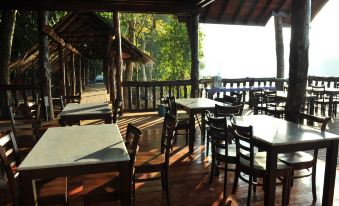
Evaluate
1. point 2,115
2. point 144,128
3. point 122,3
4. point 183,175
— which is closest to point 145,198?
point 183,175

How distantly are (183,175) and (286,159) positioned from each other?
5.03 feet

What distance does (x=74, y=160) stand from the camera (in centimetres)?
229

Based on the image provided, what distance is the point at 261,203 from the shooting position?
11.0 feet

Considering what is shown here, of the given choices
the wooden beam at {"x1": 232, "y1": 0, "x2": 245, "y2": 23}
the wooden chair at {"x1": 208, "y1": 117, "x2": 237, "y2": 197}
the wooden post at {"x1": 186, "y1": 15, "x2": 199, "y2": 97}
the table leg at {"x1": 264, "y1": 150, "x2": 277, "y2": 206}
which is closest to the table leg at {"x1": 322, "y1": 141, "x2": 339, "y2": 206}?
the table leg at {"x1": 264, "y1": 150, "x2": 277, "y2": 206}

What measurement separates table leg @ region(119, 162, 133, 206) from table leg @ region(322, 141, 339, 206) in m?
2.11

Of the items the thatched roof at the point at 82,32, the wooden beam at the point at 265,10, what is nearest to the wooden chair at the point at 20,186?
the thatched roof at the point at 82,32

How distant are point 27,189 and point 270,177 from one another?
2.22 m

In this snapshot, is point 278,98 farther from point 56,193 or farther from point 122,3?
point 56,193

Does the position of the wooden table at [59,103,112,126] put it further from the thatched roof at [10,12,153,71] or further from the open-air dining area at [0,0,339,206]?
the thatched roof at [10,12,153,71]

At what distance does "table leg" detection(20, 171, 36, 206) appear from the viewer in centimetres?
218

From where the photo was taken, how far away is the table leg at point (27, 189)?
85.7 inches

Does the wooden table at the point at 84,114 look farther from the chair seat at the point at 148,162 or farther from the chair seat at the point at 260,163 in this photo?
the chair seat at the point at 260,163

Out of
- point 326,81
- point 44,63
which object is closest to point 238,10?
point 326,81

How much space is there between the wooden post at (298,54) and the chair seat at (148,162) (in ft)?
6.86
